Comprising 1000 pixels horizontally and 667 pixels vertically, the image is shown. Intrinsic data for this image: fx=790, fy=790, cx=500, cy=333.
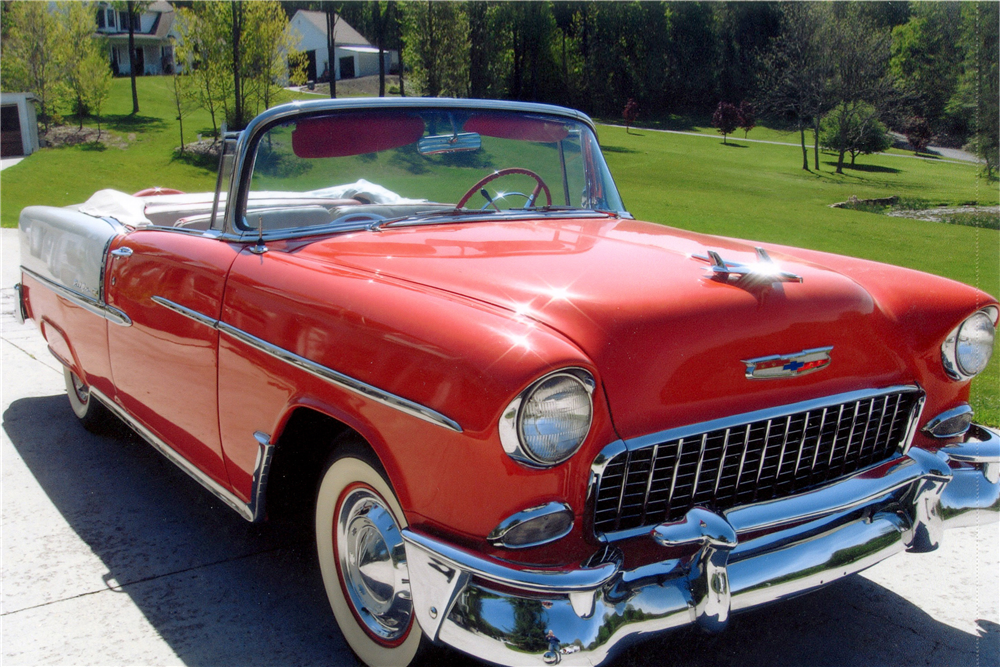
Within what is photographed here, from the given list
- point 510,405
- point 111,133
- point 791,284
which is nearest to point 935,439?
point 791,284

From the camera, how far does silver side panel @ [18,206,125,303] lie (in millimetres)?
3307

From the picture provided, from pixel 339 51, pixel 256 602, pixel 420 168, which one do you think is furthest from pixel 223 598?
pixel 339 51

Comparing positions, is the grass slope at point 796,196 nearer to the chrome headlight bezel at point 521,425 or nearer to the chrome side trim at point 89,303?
the chrome headlight bezel at point 521,425

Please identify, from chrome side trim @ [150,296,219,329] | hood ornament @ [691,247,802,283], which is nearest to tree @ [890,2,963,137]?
hood ornament @ [691,247,802,283]

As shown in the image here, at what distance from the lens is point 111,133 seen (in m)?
28.7

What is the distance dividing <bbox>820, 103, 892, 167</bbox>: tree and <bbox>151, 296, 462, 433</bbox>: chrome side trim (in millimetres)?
28039

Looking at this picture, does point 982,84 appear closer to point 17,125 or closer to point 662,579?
point 662,579

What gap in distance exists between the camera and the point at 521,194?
10.3ft

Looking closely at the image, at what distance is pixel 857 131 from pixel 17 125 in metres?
28.8

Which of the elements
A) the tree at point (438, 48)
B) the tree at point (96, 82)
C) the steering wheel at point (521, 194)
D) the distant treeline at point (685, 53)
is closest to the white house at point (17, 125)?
the tree at point (96, 82)

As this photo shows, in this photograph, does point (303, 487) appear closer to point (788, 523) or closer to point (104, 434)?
point (788, 523)

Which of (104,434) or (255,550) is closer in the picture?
(255,550)

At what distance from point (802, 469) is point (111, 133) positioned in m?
31.4

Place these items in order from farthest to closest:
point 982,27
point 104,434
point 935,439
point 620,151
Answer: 1. point 620,151
2. point 982,27
3. point 104,434
4. point 935,439
